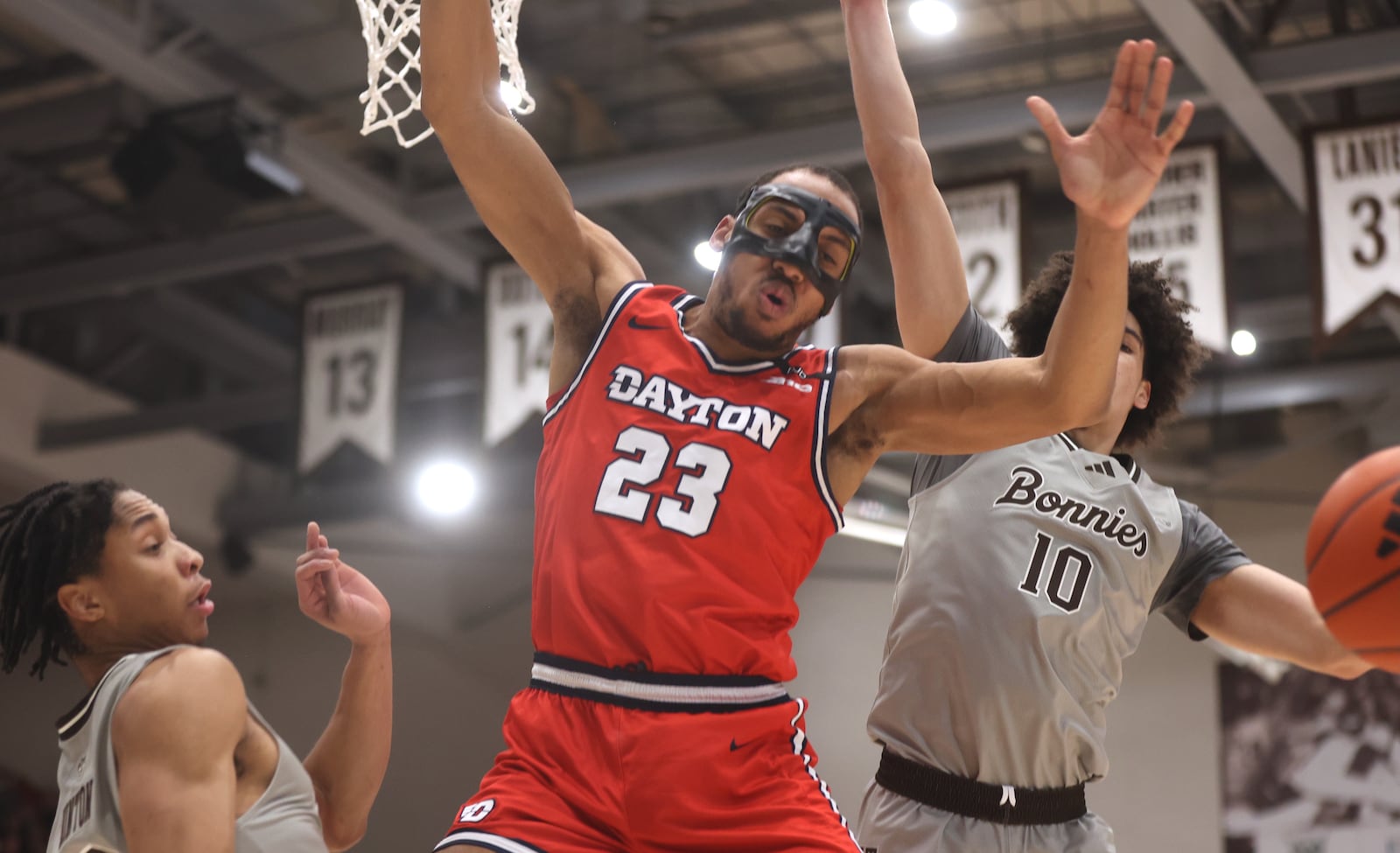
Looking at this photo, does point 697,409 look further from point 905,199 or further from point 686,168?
point 686,168

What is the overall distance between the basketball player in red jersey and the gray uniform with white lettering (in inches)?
17.0

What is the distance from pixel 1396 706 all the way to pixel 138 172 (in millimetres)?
9142

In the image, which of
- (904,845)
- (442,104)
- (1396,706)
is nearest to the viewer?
(442,104)

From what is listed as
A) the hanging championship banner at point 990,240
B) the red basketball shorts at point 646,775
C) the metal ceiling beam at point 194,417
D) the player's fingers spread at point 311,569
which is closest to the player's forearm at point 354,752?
the player's fingers spread at point 311,569

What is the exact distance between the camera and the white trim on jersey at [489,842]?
2.40 metres

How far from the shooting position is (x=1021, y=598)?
3094mm

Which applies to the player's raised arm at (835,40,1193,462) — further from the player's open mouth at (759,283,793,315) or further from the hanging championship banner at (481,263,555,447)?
the hanging championship banner at (481,263,555,447)

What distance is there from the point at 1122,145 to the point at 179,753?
5.85 ft

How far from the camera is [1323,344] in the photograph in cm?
669

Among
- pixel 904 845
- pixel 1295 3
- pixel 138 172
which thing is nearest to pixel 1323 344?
pixel 1295 3

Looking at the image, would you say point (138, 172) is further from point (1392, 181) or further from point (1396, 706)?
point (1396, 706)

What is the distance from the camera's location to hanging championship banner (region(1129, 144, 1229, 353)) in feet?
23.1

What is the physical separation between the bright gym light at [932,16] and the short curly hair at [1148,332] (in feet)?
11.8

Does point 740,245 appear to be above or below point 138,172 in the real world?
→ below
